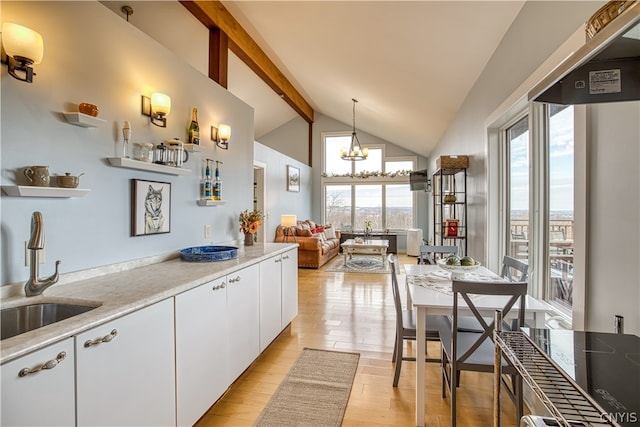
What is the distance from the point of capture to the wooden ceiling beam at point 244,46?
3.29m

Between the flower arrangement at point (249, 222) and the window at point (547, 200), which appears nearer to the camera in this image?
the window at point (547, 200)

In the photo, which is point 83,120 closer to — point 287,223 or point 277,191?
point 287,223

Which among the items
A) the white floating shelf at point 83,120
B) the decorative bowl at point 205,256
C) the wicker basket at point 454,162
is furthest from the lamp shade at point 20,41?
the wicker basket at point 454,162

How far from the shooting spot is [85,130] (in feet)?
5.60

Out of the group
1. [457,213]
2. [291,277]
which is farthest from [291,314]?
[457,213]

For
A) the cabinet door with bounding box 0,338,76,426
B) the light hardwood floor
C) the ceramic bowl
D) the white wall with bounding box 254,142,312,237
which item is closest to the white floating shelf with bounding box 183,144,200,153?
the ceramic bowl

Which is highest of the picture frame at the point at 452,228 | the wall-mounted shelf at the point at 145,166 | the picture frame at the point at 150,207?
the wall-mounted shelf at the point at 145,166

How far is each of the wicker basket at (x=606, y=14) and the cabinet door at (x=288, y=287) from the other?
2.66 m

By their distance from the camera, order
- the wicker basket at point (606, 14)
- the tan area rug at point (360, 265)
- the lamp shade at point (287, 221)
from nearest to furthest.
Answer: the wicker basket at point (606, 14)
the tan area rug at point (360, 265)
the lamp shade at point (287, 221)

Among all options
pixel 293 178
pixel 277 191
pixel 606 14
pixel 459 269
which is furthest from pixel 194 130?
pixel 293 178

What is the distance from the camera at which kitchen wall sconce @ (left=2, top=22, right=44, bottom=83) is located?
1.29m

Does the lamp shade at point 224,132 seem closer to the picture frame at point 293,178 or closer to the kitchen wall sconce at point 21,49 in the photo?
the kitchen wall sconce at point 21,49

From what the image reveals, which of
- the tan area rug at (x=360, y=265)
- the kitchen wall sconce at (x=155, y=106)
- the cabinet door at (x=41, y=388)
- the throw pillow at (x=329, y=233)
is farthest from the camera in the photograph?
the throw pillow at (x=329, y=233)

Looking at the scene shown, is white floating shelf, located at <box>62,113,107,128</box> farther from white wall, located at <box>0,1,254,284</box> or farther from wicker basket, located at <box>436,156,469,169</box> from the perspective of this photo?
wicker basket, located at <box>436,156,469,169</box>
